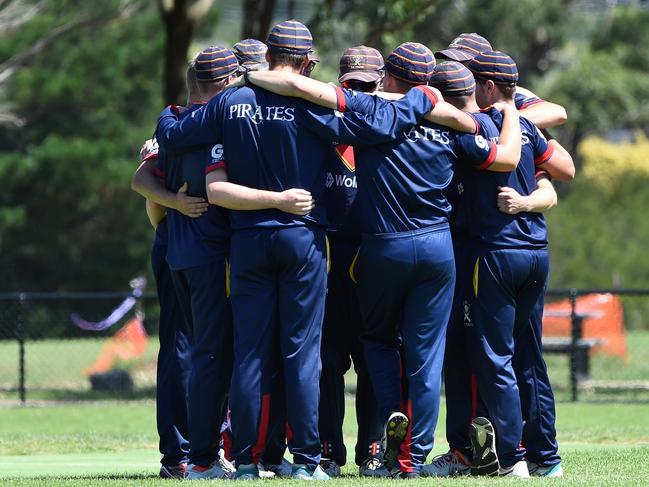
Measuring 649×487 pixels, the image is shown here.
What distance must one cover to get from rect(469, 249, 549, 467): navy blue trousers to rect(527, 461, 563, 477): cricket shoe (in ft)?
0.62

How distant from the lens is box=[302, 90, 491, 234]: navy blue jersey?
694 centimetres

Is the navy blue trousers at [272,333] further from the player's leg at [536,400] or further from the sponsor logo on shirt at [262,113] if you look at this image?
the player's leg at [536,400]

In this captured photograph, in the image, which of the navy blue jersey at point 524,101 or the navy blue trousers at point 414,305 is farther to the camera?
the navy blue jersey at point 524,101

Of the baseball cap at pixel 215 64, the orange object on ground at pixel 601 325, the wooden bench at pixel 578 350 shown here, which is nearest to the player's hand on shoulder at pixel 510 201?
the baseball cap at pixel 215 64

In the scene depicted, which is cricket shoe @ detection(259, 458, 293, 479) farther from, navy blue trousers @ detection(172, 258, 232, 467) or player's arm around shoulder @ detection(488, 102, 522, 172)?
player's arm around shoulder @ detection(488, 102, 522, 172)

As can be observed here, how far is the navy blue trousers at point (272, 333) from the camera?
22.5 ft

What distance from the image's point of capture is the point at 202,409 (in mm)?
7059

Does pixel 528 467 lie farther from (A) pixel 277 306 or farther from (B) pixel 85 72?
(B) pixel 85 72

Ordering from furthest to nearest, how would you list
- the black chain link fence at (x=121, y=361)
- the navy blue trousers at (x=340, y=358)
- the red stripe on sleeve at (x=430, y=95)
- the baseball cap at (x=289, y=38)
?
the black chain link fence at (x=121, y=361) < the navy blue trousers at (x=340, y=358) < the red stripe on sleeve at (x=430, y=95) < the baseball cap at (x=289, y=38)

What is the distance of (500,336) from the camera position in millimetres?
7137

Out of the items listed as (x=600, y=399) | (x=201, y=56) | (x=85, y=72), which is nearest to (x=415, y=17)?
(x=600, y=399)

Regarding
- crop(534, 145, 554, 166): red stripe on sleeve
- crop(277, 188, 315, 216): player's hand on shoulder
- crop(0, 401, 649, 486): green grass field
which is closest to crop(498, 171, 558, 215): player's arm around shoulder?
crop(534, 145, 554, 166): red stripe on sleeve

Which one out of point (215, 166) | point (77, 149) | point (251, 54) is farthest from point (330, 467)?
point (77, 149)

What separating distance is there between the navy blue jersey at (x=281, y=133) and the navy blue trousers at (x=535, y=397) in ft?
4.80
